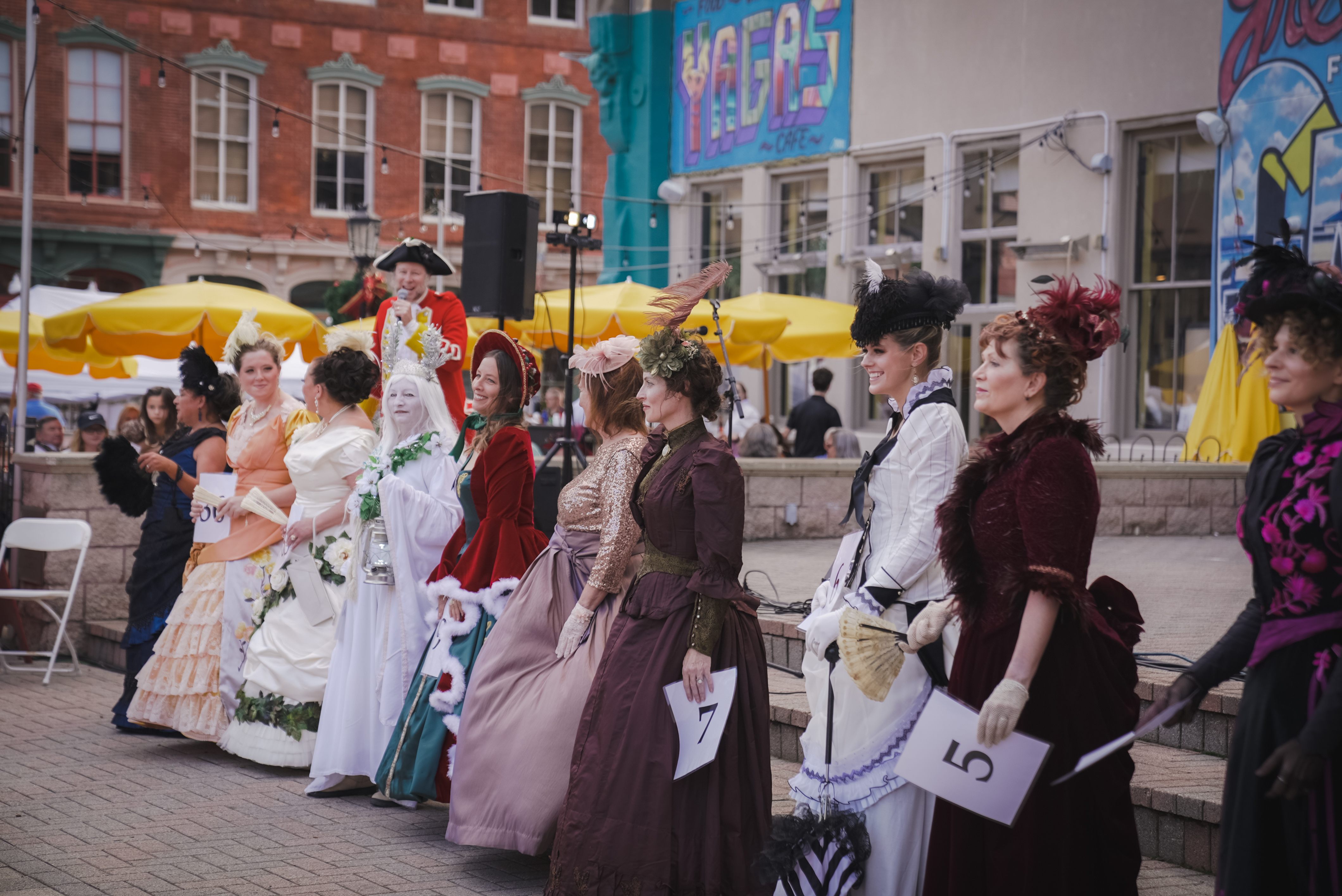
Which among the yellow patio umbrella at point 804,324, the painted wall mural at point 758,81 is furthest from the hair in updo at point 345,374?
the painted wall mural at point 758,81

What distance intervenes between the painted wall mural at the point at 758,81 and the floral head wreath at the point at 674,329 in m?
11.7

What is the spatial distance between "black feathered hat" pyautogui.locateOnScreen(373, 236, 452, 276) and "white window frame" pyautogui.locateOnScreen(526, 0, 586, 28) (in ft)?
76.2

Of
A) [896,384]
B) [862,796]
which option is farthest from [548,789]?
[896,384]

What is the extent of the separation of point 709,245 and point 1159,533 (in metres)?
8.09

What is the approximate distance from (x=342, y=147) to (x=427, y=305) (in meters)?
21.9

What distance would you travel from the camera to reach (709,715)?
4004 millimetres

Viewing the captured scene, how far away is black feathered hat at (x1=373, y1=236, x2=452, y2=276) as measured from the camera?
7.58 metres

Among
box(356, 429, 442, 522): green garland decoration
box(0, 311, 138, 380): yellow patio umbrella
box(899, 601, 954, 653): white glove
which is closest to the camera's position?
box(899, 601, 954, 653): white glove

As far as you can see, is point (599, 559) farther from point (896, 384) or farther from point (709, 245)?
point (709, 245)

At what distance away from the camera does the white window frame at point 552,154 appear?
2967 centimetres

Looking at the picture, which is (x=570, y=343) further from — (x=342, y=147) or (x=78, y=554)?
(x=342, y=147)

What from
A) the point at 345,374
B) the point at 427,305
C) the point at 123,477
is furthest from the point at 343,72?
the point at 345,374

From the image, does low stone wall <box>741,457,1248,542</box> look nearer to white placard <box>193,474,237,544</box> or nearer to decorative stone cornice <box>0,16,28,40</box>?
white placard <box>193,474,237,544</box>

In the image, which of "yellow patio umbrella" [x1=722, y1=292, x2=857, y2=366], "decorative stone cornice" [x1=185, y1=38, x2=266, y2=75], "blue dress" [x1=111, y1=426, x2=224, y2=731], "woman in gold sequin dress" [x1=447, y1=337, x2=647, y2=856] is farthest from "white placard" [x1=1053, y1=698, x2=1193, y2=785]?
"decorative stone cornice" [x1=185, y1=38, x2=266, y2=75]
